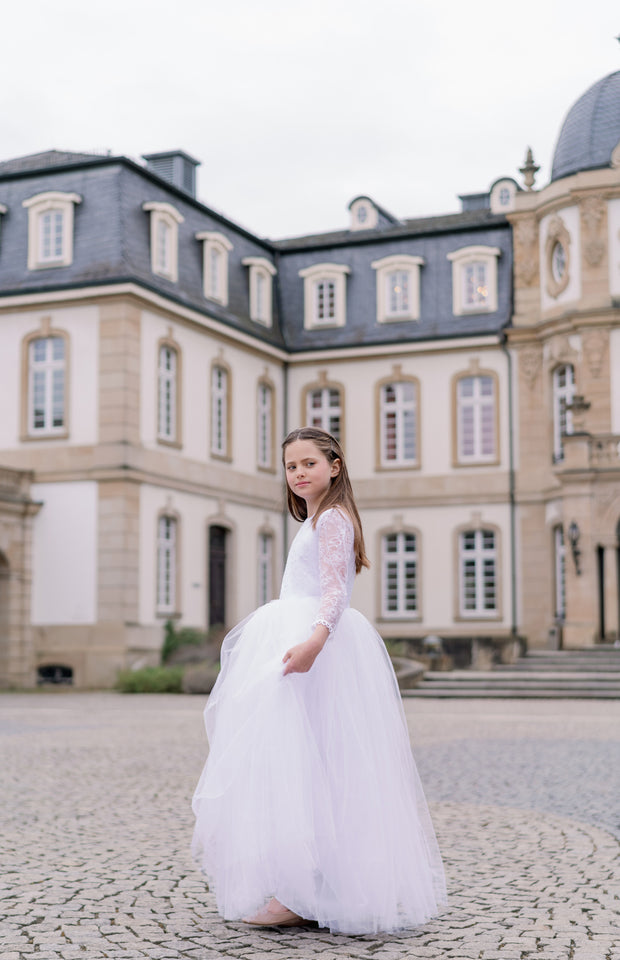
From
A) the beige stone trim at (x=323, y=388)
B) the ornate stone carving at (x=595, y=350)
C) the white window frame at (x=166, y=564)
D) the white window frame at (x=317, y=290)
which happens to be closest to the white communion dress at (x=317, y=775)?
the white window frame at (x=166, y=564)

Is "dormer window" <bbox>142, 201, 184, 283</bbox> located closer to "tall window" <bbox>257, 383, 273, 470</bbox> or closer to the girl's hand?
"tall window" <bbox>257, 383, 273, 470</bbox>

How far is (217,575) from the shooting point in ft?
94.8

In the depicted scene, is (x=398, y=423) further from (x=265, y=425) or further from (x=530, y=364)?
(x=530, y=364)

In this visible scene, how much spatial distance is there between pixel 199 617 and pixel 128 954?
920 inches

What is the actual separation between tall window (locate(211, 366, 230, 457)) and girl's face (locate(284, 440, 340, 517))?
77.6ft

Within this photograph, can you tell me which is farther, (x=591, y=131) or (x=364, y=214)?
(x=364, y=214)

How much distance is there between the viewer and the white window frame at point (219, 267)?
29.2m

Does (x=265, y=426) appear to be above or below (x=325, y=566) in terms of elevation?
above

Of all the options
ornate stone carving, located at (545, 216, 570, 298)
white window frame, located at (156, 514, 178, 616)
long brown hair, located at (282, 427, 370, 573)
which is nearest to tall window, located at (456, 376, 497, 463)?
ornate stone carving, located at (545, 216, 570, 298)

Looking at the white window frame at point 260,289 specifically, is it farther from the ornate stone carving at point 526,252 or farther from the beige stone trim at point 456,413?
the ornate stone carving at point 526,252

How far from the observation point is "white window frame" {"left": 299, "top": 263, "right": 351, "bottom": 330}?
32.4 meters

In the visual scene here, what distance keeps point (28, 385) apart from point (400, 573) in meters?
9.94

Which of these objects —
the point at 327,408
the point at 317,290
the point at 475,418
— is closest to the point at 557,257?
the point at 475,418

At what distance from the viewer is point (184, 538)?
27266mm
